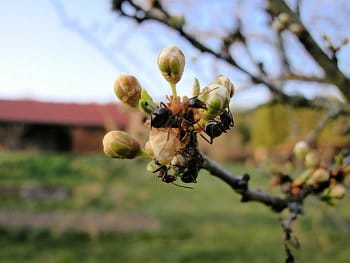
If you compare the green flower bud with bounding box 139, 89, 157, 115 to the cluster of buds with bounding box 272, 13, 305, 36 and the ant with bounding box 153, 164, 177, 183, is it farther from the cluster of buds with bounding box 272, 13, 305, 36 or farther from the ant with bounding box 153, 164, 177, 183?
the cluster of buds with bounding box 272, 13, 305, 36

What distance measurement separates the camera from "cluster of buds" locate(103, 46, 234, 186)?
0.79 metres

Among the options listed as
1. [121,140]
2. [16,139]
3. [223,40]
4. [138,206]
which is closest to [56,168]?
[138,206]

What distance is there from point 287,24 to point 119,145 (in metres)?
1.04

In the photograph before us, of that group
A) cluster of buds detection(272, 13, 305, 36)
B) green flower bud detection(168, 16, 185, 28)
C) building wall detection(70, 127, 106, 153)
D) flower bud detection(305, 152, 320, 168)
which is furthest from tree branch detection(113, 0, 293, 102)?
building wall detection(70, 127, 106, 153)

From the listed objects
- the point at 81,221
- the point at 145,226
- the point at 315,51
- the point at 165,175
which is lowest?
the point at 81,221

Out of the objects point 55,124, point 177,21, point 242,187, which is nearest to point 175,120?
point 242,187

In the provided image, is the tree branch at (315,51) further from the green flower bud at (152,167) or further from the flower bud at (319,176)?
the green flower bud at (152,167)

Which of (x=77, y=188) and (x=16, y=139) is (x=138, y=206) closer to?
(x=77, y=188)

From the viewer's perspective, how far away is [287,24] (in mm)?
1745

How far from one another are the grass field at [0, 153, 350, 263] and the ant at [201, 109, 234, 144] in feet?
11.3

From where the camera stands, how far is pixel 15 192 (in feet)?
37.1

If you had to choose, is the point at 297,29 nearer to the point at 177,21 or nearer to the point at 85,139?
the point at 177,21

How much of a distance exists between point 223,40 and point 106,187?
9.28 m

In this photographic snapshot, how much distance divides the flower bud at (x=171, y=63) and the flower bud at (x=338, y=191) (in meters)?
0.71
